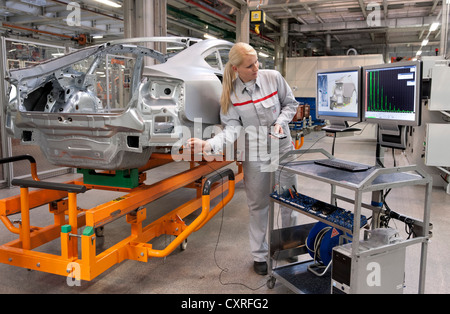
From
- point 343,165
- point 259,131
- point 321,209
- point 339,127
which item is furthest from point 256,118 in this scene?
point 321,209

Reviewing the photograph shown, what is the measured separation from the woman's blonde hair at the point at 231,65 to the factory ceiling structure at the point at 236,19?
674cm

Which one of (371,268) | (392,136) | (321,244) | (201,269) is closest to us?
(371,268)

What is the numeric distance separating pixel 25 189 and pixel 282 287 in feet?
6.26

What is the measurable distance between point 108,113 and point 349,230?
6.02ft

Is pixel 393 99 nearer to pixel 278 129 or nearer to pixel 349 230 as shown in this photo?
pixel 278 129


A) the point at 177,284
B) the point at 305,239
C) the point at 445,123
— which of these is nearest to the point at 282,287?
the point at 305,239

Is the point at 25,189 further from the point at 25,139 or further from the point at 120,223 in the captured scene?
the point at 120,223

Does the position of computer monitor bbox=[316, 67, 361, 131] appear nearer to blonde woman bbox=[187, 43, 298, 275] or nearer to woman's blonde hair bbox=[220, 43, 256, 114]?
blonde woman bbox=[187, 43, 298, 275]

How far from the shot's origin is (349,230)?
6.54ft

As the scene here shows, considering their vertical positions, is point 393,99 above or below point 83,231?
above

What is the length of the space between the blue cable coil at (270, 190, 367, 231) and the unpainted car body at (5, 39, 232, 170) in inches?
34.7

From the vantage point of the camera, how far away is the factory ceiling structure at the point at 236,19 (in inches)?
391

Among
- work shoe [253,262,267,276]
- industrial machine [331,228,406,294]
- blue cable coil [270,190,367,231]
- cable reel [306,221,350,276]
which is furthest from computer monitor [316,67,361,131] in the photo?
work shoe [253,262,267,276]

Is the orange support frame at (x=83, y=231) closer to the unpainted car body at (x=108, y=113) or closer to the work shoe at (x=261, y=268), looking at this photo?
the unpainted car body at (x=108, y=113)
